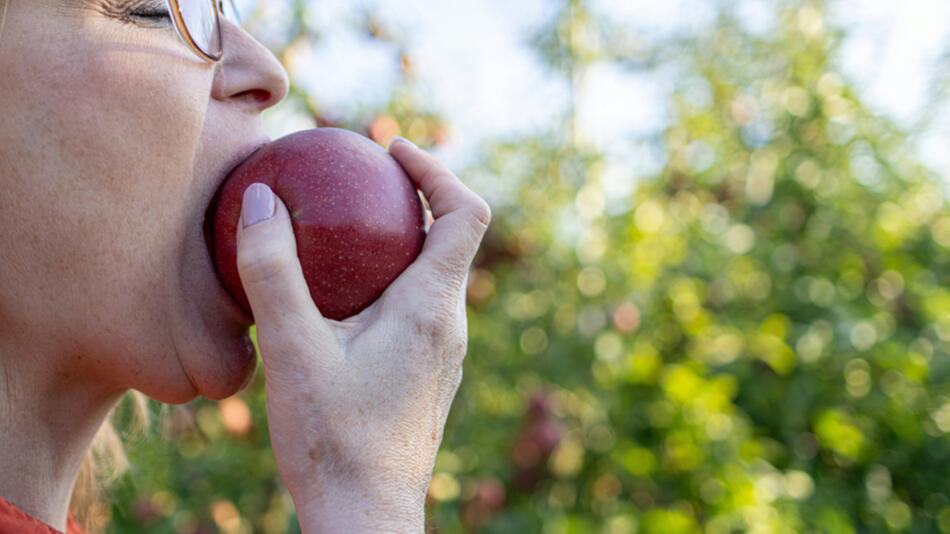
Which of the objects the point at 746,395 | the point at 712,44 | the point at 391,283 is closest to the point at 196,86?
the point at 391,283

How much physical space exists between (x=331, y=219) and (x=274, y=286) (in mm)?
131

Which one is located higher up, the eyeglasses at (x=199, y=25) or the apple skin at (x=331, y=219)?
the eyeglasses at (x=199, y=25)

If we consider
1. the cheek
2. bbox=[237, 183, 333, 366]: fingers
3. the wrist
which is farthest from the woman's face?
the wrist

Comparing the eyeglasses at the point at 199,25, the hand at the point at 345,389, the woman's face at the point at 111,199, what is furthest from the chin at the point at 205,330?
the eyeglasses at the point at 199,25

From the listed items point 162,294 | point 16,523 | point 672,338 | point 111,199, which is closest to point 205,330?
point 162,294

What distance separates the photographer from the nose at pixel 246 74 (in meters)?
1.17

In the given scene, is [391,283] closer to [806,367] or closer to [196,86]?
[196,86]

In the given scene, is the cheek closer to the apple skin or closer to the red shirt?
the apple skin

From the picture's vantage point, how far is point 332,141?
119 centimetres

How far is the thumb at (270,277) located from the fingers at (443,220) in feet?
0.47

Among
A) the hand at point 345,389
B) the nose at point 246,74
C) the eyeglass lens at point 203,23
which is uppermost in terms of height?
the eyeglass lens at point 203,23

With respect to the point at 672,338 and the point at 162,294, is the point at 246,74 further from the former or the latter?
the point at 672,338

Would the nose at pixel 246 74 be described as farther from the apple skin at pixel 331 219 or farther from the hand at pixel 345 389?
the hand at pixel 345 389

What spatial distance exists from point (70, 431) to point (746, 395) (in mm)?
2290
